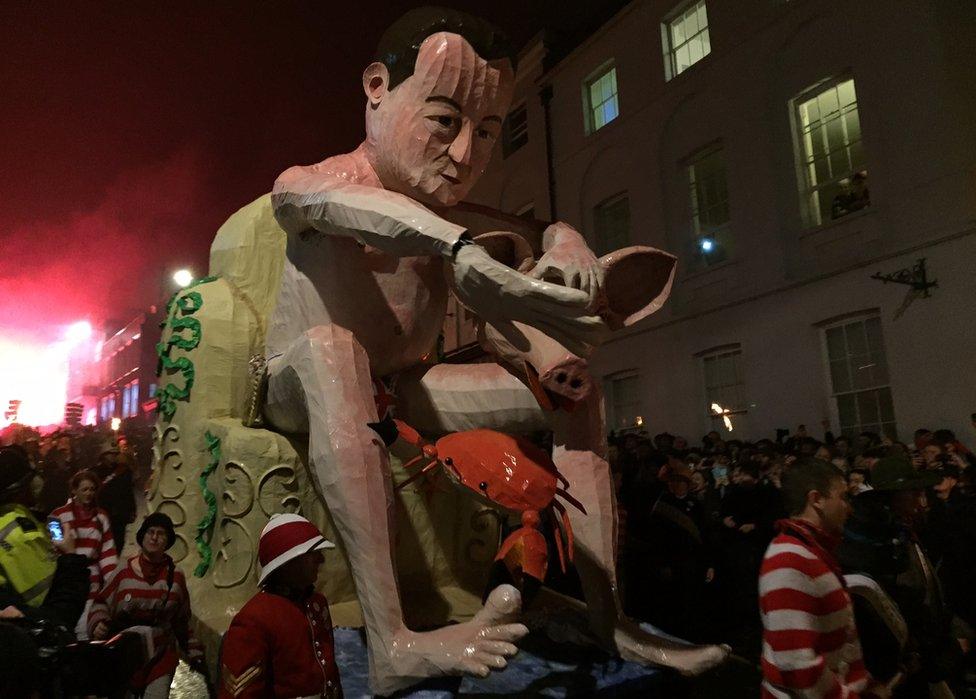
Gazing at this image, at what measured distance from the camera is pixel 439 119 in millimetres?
2111

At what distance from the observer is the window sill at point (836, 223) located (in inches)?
292

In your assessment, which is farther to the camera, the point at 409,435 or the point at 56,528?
the point at 56,528

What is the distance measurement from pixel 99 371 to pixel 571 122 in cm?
2828

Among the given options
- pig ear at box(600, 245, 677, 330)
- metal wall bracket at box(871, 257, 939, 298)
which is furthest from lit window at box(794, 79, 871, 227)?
pig ear at box(600, 245, 677, 330)

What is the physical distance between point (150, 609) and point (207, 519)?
0.38 metres

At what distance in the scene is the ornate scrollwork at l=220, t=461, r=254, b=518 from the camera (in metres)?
2.37

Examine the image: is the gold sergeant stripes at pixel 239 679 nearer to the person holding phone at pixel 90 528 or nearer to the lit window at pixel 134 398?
the person holding phone at pixel 90 528

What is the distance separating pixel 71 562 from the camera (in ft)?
6.37

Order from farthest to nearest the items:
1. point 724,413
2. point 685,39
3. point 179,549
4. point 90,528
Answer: point 685,39
point 724,413
point 90,528
point 179,549

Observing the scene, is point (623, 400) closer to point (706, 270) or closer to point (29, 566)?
point (706, 270)

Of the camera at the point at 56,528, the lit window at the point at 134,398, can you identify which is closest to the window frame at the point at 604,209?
the camera at the point at 56,528

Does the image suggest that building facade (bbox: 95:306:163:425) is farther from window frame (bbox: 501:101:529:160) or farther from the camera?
the camera

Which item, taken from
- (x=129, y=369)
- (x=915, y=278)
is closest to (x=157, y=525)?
(x=915, y=278)

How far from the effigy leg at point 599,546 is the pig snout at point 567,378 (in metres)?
0.06
